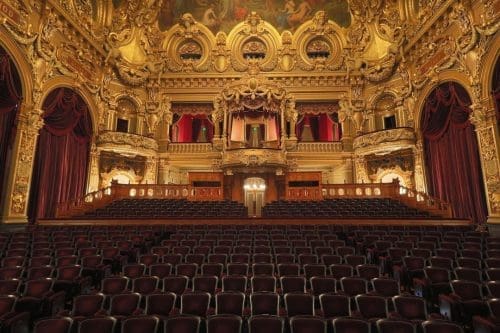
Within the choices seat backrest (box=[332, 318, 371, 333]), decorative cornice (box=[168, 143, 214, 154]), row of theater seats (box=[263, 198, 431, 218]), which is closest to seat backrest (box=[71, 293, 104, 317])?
seat backrest (box=[332, 318, 371, 333])

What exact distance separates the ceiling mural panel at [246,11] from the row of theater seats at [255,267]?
12.9 metres

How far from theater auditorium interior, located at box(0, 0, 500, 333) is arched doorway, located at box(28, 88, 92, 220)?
2.6 inches

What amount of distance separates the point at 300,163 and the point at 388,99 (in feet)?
16.7

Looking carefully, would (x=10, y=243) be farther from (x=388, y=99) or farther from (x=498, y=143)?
(x=388, y=99)

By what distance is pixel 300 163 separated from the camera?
14.6 m

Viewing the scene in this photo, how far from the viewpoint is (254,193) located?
12852mm

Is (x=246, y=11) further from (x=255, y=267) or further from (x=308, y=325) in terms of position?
(x=308, y=325)

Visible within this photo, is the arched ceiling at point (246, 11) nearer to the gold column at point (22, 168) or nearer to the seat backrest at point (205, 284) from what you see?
the gold column at point (22, 168)

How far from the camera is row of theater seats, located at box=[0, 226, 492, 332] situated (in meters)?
2.88

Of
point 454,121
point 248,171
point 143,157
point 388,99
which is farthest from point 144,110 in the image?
point 454,121

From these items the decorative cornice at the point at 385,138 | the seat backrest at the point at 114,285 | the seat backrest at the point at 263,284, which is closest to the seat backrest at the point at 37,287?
the seat backrest at the point at 114,285

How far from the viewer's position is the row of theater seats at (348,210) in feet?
28.1

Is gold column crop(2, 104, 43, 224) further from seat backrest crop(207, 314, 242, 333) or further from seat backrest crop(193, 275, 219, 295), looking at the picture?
seat backrest crop(207, 314, 242, 333)

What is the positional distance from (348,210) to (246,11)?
41.4ft
